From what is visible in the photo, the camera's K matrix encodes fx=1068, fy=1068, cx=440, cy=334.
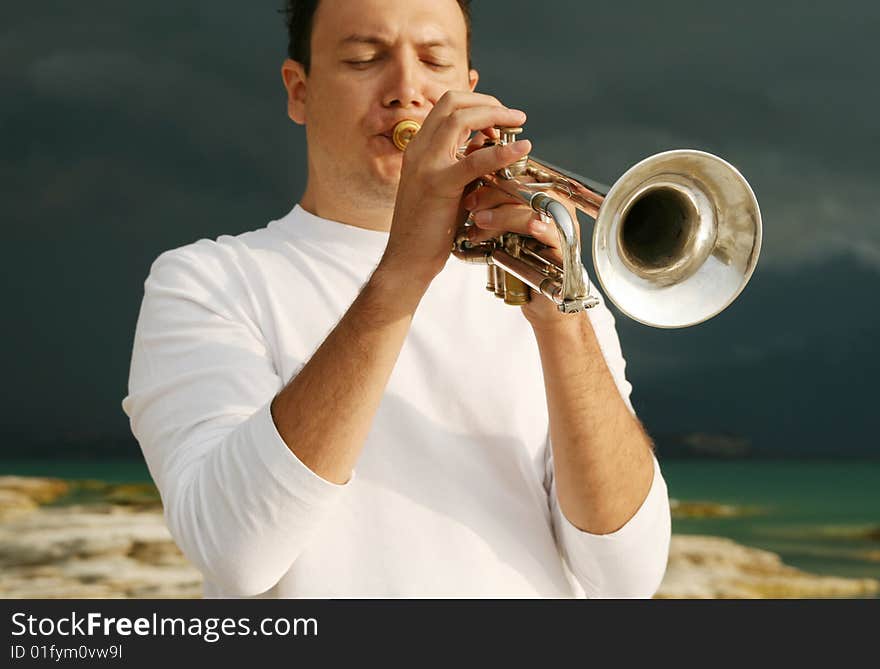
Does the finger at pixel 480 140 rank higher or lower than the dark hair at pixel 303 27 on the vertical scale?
lower

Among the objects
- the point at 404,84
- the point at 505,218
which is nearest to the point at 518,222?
the point at 505,218

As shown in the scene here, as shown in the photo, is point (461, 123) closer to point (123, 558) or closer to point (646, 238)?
point (646, 238)

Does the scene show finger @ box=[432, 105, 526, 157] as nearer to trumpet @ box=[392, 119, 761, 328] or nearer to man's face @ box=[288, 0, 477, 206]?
trumpet @ box=[392, 119, 761, 328]

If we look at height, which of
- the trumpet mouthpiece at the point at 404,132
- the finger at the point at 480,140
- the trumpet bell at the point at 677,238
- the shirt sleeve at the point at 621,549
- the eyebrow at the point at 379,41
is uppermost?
the eyebrow at the point at 379,41

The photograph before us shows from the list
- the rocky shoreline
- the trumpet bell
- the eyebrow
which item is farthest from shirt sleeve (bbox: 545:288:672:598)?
the rocky shoreline

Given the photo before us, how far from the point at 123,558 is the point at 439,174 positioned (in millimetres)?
6109

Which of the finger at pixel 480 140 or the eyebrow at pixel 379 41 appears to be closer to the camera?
the finger at pixel 480 140

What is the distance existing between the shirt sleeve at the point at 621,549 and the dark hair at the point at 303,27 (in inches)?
33.4

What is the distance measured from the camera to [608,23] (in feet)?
30.6

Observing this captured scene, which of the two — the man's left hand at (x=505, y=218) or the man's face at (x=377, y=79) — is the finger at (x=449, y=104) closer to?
the man's left hand at (x=505, y=218)

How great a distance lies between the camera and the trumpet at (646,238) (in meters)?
1.46

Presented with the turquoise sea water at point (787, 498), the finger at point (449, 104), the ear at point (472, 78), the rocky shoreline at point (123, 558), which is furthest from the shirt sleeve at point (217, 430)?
the turquoise sea water at point (787, 498)

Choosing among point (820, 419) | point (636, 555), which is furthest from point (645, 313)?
point (820, 419)

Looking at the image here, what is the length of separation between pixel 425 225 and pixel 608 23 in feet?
27.4
